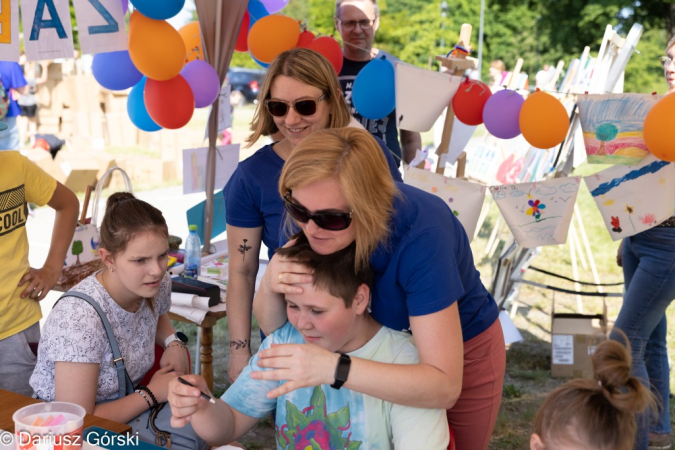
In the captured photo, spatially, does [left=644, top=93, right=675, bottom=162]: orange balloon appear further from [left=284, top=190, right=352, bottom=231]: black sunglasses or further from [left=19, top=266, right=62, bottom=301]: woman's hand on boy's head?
[left=19, top=266, right=62, bottom=301]: woman's hand on boy's head

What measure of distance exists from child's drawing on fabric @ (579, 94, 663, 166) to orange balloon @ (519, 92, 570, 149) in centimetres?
10

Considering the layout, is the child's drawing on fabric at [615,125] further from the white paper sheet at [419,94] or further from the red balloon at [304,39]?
the red balloon at [304,39]

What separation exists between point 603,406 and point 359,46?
2.76 m

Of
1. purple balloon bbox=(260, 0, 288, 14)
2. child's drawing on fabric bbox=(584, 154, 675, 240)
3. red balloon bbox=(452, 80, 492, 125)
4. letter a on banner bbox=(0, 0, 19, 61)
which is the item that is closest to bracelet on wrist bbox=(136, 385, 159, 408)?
letter a on banner bbox=(0, 0, 19, 61)

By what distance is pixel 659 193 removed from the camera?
298 centimetres

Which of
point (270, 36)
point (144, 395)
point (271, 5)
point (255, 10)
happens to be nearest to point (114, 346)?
point (144, 395)

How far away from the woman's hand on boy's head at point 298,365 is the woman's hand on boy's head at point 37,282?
4.17 ft

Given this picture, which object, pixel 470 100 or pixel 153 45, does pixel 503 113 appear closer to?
pixel 470 100

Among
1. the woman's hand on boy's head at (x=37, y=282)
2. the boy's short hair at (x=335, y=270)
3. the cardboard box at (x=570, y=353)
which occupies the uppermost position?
the boy's short hair at (x=335, y=270)

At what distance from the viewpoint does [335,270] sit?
1559mm

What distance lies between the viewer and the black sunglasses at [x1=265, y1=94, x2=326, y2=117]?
6.66 ft

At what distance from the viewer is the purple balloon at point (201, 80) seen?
3342 mm

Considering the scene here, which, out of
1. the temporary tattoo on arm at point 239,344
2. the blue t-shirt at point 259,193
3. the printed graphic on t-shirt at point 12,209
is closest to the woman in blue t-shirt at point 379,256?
the blue t-shirt at point 259,193

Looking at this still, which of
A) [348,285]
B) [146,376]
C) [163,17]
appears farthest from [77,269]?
[348,285]
